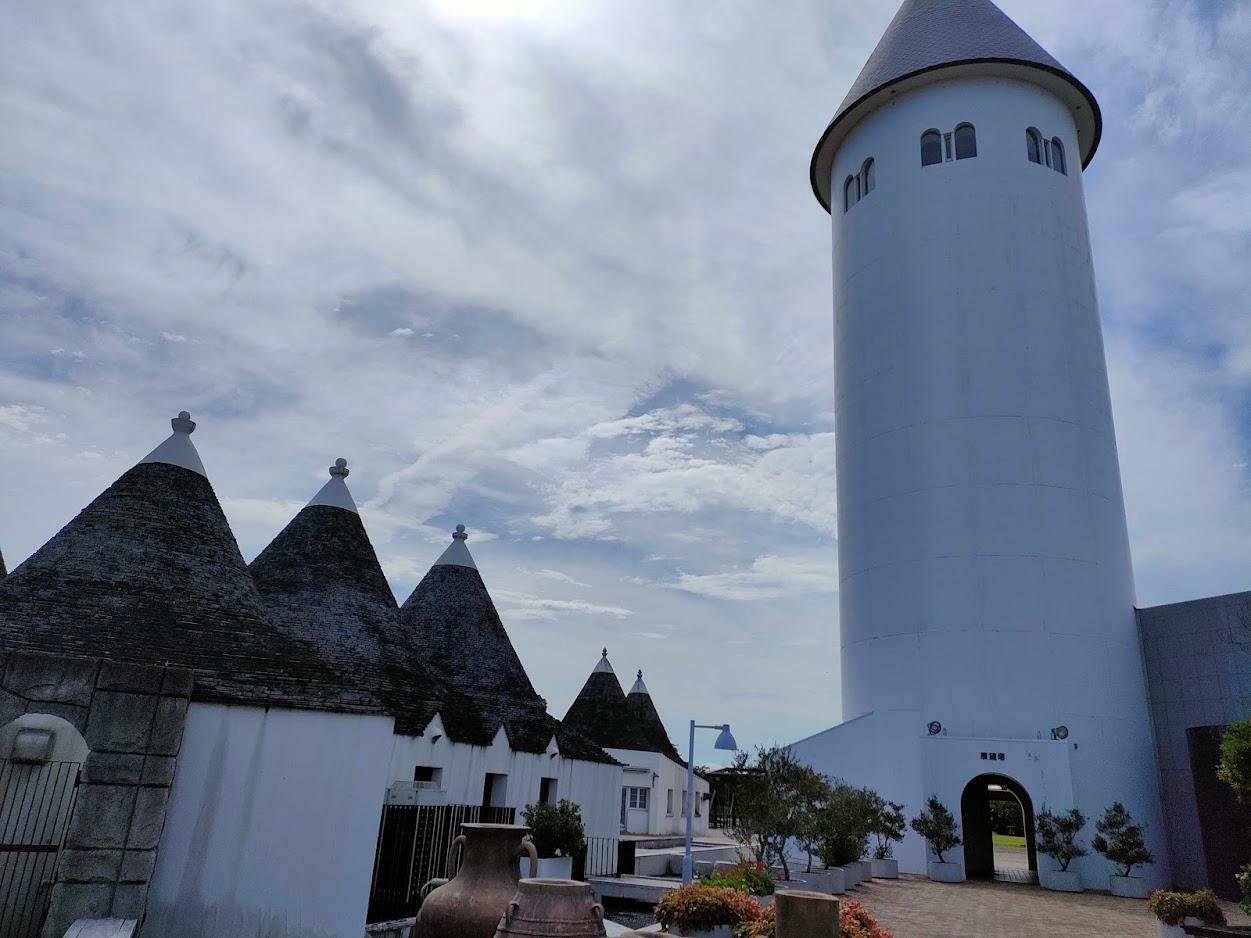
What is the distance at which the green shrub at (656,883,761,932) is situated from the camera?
1013 cm

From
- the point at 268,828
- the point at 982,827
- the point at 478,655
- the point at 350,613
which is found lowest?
the point at 982,827

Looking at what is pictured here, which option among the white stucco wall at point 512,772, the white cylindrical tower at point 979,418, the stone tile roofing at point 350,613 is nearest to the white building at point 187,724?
the white stucco wall at point 512,772

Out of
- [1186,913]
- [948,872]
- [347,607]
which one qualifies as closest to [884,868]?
[948,872]

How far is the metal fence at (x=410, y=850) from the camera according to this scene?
51.0 feet

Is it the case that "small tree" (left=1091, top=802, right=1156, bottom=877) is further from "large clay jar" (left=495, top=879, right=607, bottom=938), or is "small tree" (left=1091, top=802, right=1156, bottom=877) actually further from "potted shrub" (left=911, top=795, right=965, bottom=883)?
"large clay jar" (left=495, top=879, right=607, bottom=938)

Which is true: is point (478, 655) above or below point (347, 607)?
below

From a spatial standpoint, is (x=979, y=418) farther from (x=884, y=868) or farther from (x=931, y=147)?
(x=884, y=868)

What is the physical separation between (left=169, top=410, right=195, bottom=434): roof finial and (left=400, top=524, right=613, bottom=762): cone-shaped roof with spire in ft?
30.7

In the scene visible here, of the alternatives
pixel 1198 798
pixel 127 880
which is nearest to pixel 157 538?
pixel 127 880

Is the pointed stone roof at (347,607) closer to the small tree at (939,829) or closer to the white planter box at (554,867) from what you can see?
the white planter box at (554,867)

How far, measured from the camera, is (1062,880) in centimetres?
2075

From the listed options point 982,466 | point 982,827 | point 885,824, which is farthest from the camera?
point 982,466

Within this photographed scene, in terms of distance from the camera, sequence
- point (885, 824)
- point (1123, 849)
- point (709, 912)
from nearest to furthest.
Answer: point (709, 912) → point (1123, 849) → point (885, 824)

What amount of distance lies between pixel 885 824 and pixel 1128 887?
227 inches
